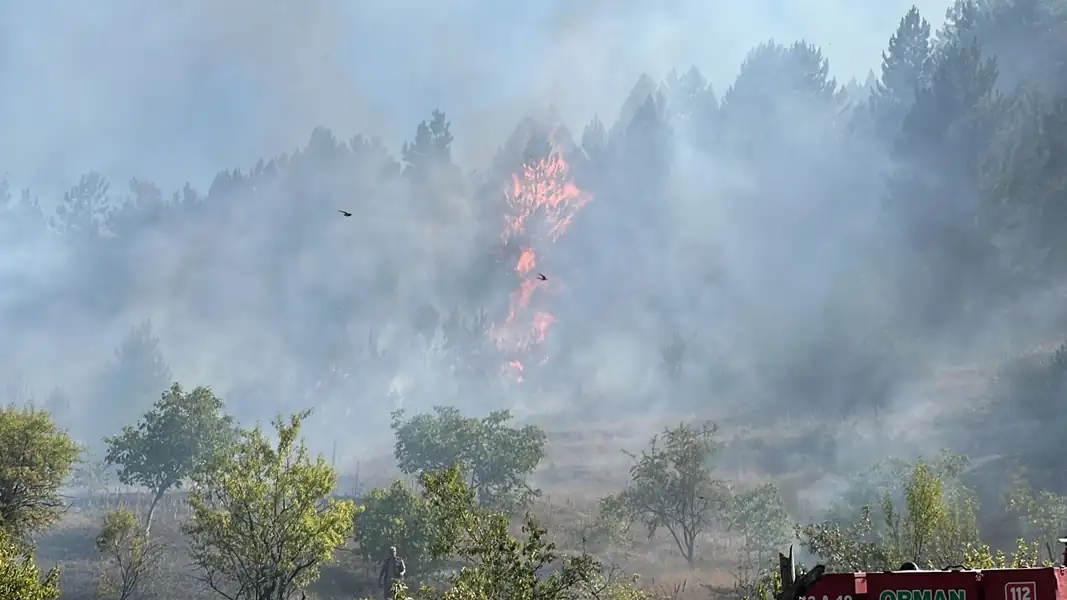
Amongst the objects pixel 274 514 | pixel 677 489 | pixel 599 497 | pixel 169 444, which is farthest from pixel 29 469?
pixel 599 497

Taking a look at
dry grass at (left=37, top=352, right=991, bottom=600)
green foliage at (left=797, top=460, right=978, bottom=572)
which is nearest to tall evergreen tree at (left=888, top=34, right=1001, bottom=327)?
dry grass at (left=37, top=352, right=991, bottom=600)

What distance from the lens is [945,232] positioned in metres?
178

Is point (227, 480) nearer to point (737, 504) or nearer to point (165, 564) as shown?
point (165, 564)

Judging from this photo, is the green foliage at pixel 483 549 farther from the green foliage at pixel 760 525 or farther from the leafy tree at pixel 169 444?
the leafy tree at pixel 169 444

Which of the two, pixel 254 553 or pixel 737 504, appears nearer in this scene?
pixel 254 553

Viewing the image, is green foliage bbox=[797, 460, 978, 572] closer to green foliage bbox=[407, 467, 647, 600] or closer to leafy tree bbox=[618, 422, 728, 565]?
green foliage bbox=[407, 467, 647, 600]

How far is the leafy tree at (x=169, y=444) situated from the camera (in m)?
108

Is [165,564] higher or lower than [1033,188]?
lower

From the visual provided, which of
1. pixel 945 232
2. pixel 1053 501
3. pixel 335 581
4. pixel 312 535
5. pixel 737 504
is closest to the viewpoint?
pixel 312 535

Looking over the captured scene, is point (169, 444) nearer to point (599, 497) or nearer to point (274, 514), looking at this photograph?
point (599, 497)

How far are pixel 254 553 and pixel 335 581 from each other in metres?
58.6

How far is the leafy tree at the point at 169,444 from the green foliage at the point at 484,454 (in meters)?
30.0

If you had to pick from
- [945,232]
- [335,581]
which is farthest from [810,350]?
[335,581]

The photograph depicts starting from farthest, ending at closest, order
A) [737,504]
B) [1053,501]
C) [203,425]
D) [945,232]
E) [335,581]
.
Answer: [945,232], [203,425], [737,504], [335,581], [1053,501]
